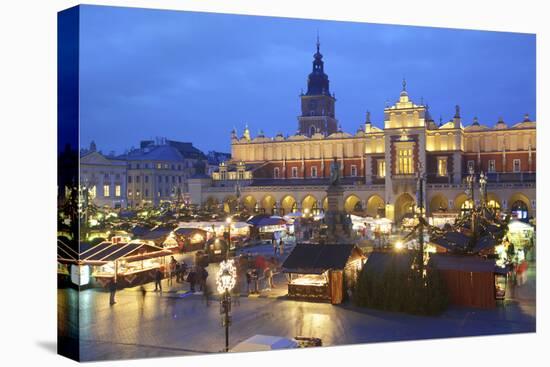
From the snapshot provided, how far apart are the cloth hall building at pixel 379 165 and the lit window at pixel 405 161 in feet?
0.18

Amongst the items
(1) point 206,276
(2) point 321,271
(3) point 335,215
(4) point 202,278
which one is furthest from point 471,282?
(3) point 335,215

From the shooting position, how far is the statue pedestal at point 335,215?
72.9 ft

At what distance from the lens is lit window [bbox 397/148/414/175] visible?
32.9 metres

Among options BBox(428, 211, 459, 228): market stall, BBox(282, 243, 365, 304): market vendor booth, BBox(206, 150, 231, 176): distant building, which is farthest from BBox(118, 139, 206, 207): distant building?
BBox(428, 211, 459, 228): market stall

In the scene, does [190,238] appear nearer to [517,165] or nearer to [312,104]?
[312,104]

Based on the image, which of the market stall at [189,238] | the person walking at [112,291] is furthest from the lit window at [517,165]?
the person walking at [112,291]

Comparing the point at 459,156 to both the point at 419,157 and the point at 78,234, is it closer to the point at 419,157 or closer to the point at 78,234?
the point at 419,157

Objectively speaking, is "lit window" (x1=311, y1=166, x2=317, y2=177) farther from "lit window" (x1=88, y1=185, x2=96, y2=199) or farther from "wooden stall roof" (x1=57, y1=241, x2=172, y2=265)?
"lit window" (x1=88, y1=185, x2=96, y2=199)

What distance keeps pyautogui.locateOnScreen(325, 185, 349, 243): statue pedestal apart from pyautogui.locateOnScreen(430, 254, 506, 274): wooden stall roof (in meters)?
7.07

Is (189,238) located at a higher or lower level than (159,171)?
lower

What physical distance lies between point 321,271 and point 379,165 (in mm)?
22485

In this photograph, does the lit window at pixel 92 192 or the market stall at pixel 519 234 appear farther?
the market stall at pixel 519 234

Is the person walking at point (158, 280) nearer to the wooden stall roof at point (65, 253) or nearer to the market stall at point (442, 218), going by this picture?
the wooden stall roof at point (65, 253)

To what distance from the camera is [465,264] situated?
1455 centimetres
